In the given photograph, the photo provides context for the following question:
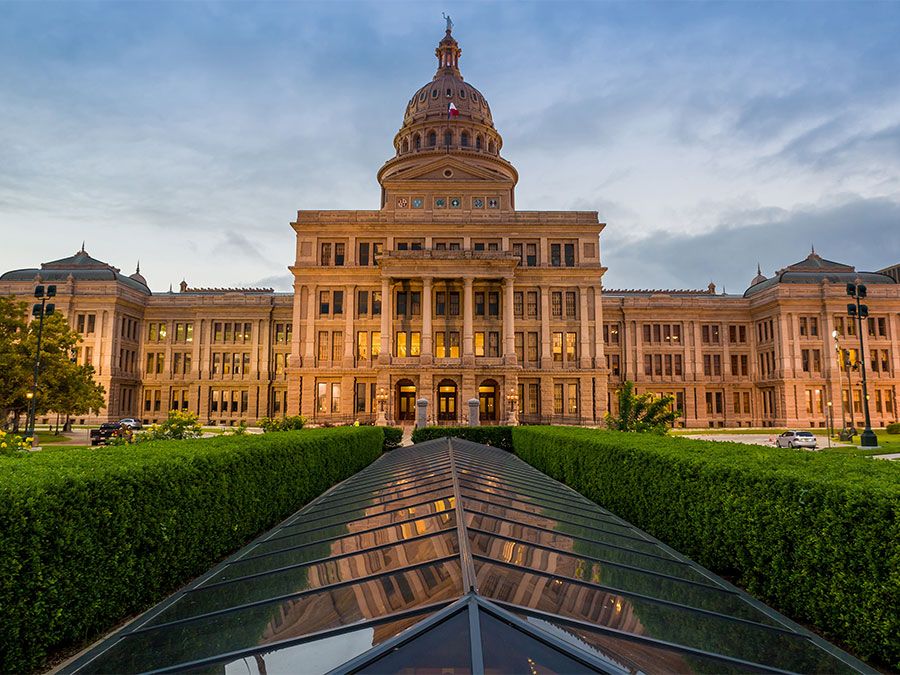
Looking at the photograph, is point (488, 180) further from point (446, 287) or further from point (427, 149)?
point (427, 149)

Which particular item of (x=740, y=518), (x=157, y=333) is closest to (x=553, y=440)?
(x=740, y=518)

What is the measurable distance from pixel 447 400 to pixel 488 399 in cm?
396

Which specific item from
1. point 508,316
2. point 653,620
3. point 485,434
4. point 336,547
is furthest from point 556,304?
point 653,620

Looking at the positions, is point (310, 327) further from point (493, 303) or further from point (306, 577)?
point (306, 577)

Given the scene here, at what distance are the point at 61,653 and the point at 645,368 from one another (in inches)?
2615

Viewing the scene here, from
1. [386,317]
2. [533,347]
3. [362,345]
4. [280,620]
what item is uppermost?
[386,317]

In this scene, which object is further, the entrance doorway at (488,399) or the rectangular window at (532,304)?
the rectangular window at (532,304)

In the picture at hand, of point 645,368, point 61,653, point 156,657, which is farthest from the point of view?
point 645,368

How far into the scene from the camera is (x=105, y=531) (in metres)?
5.62

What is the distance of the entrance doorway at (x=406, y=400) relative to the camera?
5100 centimetres

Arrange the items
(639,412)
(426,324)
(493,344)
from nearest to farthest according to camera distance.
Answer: (639,412) < (426,324) < (493,344)

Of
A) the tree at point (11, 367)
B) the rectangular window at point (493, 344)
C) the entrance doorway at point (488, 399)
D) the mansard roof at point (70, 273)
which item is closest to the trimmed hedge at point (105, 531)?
the tree at point (11, 367)

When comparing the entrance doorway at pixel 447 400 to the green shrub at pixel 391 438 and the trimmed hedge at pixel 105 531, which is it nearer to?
the green shrub at pixel 391 438

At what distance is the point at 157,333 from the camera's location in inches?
2611
